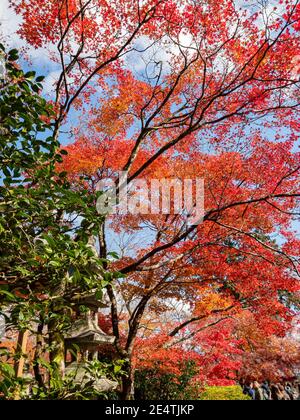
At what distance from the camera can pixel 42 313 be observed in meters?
3.05

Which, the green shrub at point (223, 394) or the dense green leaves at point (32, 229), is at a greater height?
the dense green leaves at point (32, 229)

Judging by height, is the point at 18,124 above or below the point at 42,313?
above

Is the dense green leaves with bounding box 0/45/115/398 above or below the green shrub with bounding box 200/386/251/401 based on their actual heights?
above

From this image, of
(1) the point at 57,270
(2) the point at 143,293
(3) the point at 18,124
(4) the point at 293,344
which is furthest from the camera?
(4) the point at 293,344

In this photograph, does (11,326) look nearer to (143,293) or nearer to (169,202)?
(143,293)

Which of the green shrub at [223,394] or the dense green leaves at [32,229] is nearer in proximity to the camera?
the dense green leaves at [32,229]

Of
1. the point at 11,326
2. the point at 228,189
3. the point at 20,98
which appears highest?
the point at 228,189

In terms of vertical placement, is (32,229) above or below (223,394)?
above

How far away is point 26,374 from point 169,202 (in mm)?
9458

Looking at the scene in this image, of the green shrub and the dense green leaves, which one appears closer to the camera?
the dense green leaves

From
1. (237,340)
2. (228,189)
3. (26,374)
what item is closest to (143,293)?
(228,189)

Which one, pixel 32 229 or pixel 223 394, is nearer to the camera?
pixel 32 229
